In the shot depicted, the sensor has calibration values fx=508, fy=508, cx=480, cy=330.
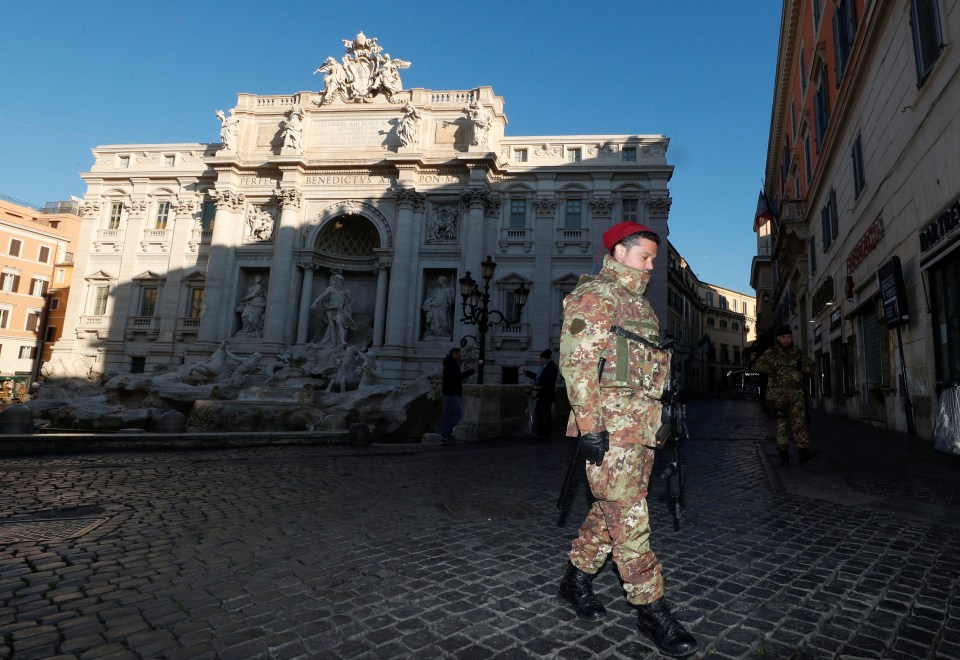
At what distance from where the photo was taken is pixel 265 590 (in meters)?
2.83

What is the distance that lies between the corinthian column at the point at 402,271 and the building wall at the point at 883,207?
17485 millimetres

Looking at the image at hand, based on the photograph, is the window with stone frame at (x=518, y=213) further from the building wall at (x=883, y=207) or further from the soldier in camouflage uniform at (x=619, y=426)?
the soldier in camouflage uniform at (x=619, y=426)

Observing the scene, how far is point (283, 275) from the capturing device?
2636 cm

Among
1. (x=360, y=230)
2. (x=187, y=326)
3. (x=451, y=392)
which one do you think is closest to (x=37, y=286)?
(x=187, y=326)

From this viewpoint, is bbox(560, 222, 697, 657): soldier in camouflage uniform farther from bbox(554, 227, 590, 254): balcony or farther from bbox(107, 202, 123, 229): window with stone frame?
bbox(107, 202, 123, 229): window with stone frame

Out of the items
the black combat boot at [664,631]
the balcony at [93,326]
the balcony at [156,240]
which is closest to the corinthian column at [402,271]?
the balcony at [156,240]

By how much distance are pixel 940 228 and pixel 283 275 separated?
25340 mm

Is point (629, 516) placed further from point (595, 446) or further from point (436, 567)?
point (436, 567)

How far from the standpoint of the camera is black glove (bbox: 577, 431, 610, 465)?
235 centimetres

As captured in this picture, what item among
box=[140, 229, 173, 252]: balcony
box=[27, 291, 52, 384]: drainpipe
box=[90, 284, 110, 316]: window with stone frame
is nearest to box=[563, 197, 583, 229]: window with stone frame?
box=[140, 229, 173, 252]: balcony

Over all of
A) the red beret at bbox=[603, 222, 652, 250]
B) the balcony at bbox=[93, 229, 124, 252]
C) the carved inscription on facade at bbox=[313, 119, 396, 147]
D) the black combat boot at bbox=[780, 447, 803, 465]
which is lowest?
the black combat boot at bbox=[780, 447, 803, 465]

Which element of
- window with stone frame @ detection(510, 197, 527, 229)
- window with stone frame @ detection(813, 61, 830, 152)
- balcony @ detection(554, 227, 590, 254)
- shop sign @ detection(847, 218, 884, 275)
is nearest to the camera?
shop sign @ detection(847, 218, 884, 275)

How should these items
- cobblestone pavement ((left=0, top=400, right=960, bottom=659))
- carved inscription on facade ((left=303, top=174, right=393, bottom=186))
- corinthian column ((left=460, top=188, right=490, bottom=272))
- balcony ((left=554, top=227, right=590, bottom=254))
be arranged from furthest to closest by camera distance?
1. carved inscription on facade ((left=303, top=174, right=393, bottom=186))
2. balcony ((left=554, top=227, right=590, bottom=254))
3. corinthian column ((left=460, top=188, right=490, bottom=272))
4. cobblestone pavement ((left=0, top=400, right=960, bottom=659))

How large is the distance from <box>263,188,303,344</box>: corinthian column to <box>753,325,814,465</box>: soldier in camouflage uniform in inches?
920
